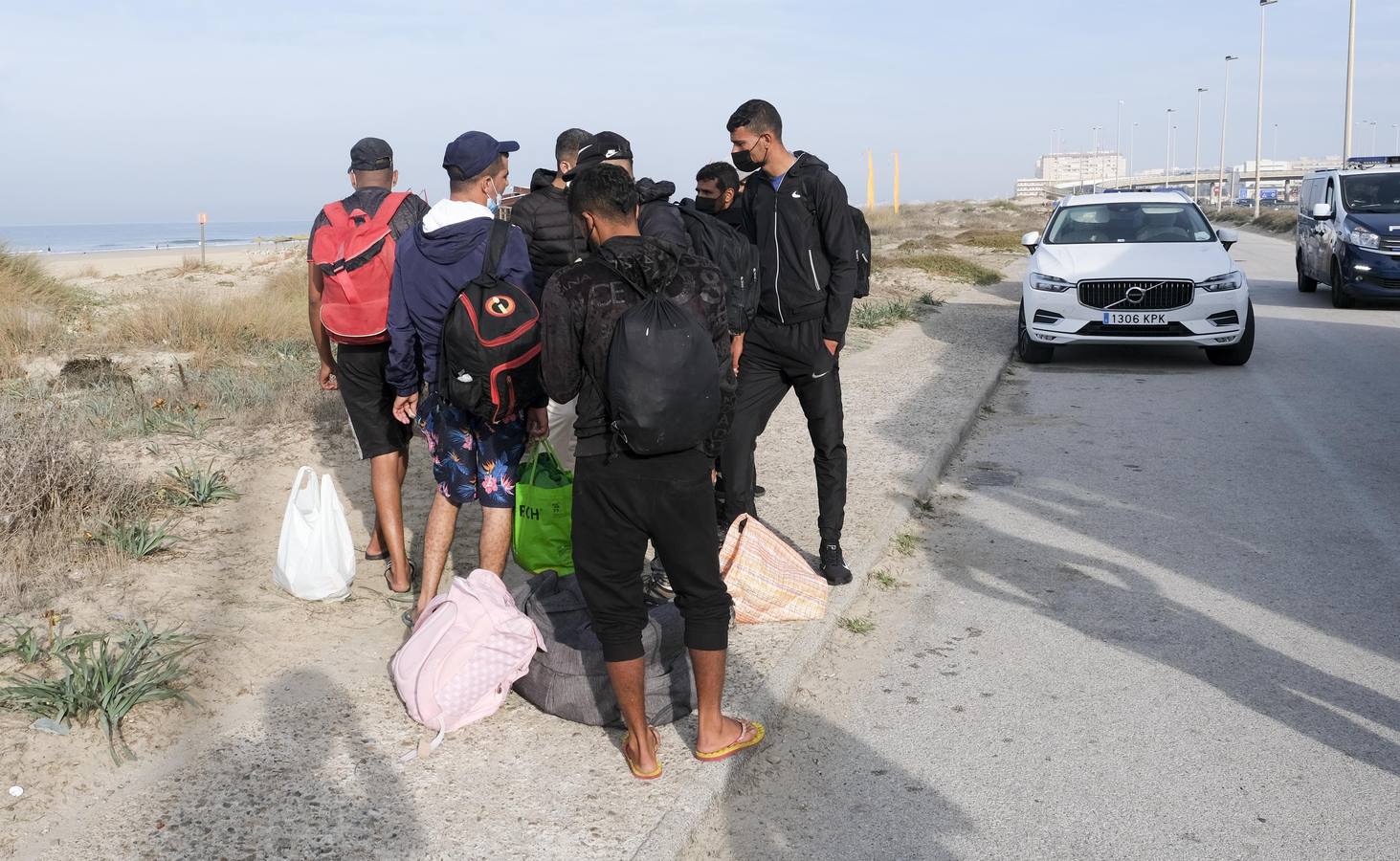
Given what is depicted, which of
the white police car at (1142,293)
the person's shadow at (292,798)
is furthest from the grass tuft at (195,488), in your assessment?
the white police car at (1142,293)

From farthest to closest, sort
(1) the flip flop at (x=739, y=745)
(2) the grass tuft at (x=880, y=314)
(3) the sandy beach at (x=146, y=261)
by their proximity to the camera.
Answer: (3) the sandy beach at (x=146, y=261)
(2) the grass tuft at (x=880, y=314)
(1) the flip flop at (x=739, y=745)

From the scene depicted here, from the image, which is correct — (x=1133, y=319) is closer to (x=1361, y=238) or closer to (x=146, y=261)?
(x=1361, y=238)

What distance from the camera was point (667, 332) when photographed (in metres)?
3.41

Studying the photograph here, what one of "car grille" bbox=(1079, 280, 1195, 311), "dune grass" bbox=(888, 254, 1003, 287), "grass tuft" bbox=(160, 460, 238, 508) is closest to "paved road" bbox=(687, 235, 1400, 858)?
"car grille" bbox=(1079, 280, 1195, 311)

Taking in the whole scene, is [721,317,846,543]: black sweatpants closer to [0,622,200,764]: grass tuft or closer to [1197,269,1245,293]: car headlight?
[0,622,200,764]: grass tuft

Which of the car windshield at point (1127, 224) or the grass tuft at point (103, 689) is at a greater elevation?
the car windshield at point (1127, 224)

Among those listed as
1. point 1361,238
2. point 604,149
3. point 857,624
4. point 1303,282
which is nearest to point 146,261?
point 1303,282

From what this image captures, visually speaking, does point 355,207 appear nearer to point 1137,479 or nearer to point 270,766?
point 270,766

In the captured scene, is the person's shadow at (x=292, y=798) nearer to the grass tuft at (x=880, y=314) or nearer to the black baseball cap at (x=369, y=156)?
the black baseball cap at (x=369, y=156)

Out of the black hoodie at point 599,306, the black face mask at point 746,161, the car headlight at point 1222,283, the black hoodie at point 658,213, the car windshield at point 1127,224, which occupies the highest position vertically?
the black face mask at point 746,161

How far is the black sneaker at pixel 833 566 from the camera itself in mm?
5688

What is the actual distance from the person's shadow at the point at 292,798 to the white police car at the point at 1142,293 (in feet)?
31.9

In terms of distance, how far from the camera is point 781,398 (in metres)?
5.60

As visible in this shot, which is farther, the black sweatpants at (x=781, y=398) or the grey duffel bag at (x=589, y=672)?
the black sweatpants at (x=781, y=398)
